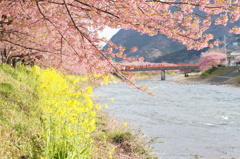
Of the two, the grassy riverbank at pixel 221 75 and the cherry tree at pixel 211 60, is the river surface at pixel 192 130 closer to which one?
the grassy riverbank at pixel 221 75

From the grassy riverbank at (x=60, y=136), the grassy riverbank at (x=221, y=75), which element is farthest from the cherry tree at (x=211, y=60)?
the grassy riverbank at (x=60, y=136)

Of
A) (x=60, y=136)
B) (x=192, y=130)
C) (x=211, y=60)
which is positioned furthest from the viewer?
(x=211, y=60)

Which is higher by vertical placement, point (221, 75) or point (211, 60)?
point (211, 60)

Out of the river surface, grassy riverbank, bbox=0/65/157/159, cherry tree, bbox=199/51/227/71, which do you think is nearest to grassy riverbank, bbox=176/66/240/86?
cherry tree, bbox=199/51/227/71

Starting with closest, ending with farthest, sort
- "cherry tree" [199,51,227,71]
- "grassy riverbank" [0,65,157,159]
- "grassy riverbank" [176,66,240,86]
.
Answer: "grassy riverbank" [0,65,157,159] < "grassy riverbank" [176,66,240,86] < "cherry tree" [199,51,227,71]

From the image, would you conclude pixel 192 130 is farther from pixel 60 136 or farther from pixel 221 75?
pixel 221 75

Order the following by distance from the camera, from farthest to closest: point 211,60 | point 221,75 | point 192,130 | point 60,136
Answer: point 211,60 < point 221,75 < point 192,130 < point 60,136

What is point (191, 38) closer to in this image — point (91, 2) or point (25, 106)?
point (91, 2)

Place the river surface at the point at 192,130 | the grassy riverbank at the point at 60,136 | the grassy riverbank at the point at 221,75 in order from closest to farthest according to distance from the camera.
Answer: the grassy riverbank at the point at 60,136, the river surface at the point at 192,130, the grassy riverbank at the point at 221,75

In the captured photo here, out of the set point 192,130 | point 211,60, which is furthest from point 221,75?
point 192,130

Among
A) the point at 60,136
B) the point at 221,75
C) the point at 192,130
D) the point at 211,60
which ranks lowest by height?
the point at 221,75

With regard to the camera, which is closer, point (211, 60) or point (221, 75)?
point (221, 75)

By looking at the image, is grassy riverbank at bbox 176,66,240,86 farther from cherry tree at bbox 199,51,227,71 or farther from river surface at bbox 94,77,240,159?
river surface at bbox 94,77,240,159

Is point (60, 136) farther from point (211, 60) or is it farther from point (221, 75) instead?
point (211, 60)
